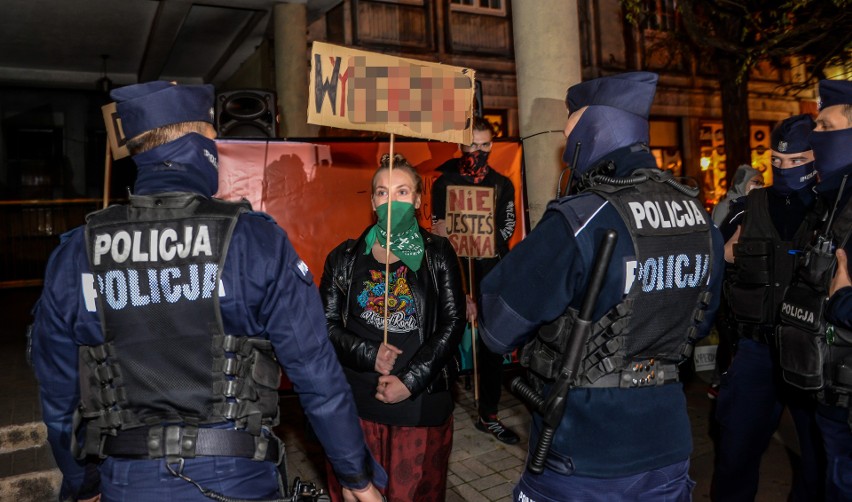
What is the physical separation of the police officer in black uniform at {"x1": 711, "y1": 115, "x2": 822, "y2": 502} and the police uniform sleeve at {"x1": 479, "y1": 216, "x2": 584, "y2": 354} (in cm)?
198

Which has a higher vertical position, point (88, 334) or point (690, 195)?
point (690, 195)

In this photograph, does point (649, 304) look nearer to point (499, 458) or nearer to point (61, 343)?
point (61, 343)

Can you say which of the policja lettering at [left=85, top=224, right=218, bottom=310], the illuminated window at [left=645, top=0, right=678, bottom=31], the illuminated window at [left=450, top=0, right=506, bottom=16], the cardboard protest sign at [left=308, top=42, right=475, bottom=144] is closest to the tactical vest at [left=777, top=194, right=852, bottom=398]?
the cardboard protest sign at [left=308, top=42, right=475, bottom=144]

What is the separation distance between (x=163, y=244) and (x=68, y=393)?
636mm

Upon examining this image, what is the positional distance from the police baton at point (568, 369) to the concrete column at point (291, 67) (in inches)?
361

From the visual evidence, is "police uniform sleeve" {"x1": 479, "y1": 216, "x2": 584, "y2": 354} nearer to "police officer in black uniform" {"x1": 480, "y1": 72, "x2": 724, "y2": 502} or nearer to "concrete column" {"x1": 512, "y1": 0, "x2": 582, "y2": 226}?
"police officer in black uniform" {"x1": 480, "y1": 72, "x2": 724, "y2": 502}

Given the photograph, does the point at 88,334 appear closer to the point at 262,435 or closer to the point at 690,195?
the point at 262,435

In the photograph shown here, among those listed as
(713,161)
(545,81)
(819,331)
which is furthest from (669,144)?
(819,331)

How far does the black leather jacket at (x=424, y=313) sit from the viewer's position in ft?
10.1

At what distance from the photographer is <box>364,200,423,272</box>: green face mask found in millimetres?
3223

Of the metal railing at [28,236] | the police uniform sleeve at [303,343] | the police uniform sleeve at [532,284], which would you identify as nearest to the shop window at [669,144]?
the metal railing at [28,236]

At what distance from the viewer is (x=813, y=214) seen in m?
3.11

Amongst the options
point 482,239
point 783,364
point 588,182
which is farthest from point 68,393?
point 482,239

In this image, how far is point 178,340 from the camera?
1.89 metres
